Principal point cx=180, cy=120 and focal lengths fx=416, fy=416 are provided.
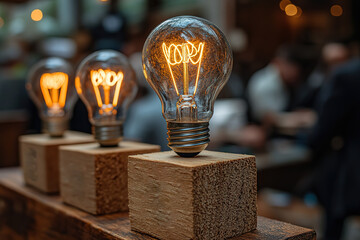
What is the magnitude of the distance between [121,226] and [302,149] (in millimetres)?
3472

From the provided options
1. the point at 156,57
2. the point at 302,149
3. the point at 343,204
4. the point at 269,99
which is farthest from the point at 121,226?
the point at 269,99

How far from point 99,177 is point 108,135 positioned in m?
0.12

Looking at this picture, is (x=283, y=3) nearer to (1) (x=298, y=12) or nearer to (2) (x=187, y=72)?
(1) (x=298, y=12)

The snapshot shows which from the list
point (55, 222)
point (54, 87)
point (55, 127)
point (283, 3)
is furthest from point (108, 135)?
point (283, 3)

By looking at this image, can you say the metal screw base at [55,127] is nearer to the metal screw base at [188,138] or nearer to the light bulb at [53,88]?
the light bulb at [53,88]

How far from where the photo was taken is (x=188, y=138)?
792 mm

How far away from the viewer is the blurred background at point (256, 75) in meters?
2.55

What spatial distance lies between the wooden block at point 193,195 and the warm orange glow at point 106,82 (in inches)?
12.2

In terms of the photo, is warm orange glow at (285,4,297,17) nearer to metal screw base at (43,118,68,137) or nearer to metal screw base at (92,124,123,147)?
metal screw base at (43,118,68,137)

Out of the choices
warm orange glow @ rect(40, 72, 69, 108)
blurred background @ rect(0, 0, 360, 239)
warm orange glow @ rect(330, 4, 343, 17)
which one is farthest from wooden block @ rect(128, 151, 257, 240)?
warm orange glow @ rect(330, 4, 343, 17)

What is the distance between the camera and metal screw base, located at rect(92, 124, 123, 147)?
40.1 inches

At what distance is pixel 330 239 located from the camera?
94.7 inches

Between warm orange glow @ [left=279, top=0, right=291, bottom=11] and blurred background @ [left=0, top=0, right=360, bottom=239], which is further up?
warm orange glow @ [left=279, top=0, right=291, bottom=11]

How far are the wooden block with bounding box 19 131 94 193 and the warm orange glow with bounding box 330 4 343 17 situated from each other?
4.95 m
